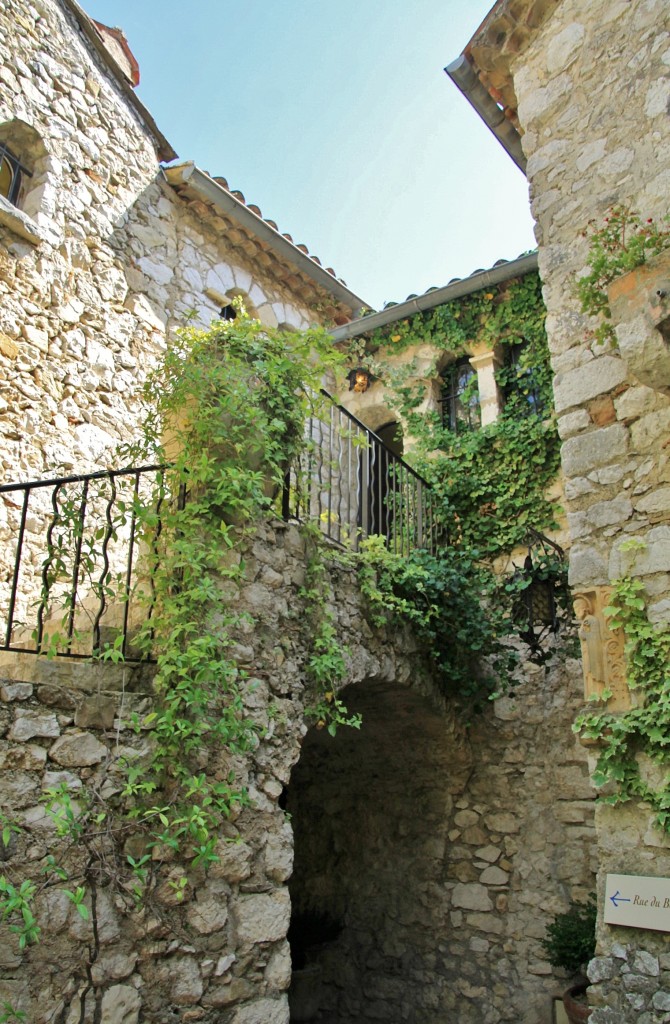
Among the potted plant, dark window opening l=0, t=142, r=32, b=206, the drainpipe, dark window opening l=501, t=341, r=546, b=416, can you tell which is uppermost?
the drainpipe

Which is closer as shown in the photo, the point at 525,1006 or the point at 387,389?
the point at 525,1006

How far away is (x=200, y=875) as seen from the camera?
3170 mm

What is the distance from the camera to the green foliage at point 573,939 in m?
4.81

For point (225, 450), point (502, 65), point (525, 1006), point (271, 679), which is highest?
point (502, 65)

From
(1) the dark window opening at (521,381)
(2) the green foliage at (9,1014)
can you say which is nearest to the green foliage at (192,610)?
(2) the green foliage at (9,1014)

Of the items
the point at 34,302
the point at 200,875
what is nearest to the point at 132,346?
the point at 34,302

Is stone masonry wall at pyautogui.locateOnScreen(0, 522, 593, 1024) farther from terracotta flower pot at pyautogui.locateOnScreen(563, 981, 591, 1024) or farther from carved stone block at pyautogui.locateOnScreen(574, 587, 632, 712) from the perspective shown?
carved stone block at pyautogui.locateOnScreen(574, 587, 632, 712)

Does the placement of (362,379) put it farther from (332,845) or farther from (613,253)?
(332,845)

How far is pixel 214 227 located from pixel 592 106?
4046mm

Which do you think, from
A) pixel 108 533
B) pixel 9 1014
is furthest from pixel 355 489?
pixel 9 1014

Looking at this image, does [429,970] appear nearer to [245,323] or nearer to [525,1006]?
[525,1006]

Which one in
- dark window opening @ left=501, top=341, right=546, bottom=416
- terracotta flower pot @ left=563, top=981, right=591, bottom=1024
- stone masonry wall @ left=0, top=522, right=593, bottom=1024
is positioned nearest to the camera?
stone masonry wall @ left=0, top=522, right=593, bottom=1024

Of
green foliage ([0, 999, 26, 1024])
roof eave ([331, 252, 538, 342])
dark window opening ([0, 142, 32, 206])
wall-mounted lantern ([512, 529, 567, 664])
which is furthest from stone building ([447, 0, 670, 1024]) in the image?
dark window opening ([0, 142, 32, 206])

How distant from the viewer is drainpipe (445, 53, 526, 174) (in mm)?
5402
